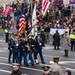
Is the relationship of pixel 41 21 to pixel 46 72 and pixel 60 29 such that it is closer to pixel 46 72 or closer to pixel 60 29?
pixel 60 29

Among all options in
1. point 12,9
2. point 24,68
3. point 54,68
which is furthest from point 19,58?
point 12,9

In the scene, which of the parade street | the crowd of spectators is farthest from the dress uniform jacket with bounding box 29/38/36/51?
the crowd of spectators

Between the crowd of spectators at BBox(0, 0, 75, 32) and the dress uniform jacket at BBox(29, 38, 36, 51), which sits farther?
the crowd of spectators at BBox(0, 0, 75, 32)

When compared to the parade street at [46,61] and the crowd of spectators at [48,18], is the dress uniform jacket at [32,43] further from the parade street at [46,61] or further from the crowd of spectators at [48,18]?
the crowd of spectators at [48,18]

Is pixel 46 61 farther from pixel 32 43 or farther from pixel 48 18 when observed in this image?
pixel 48 18

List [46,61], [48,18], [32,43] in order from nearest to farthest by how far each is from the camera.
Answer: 1. [32,43]
2. [46,61]
3. [48,18]

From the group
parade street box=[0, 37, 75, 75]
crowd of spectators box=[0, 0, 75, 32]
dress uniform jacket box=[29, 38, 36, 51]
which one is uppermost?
crowd of spectators box=[0, 0, 75, 32]

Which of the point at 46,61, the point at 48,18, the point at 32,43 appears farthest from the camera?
the point at 48,18

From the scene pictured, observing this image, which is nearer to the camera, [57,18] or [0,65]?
[0,65]

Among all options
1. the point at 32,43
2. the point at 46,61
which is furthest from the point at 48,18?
the point at 32,43

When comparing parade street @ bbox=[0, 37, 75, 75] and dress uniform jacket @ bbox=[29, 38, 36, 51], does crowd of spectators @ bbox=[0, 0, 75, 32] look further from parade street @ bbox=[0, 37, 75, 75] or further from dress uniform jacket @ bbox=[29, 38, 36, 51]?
dress uniform jacket @ bbox=[29, 38, 36, 51]

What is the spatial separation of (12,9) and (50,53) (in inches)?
686

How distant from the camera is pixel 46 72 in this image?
1314 centimetres

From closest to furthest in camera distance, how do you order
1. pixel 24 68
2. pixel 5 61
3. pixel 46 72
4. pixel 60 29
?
1. pixel 46 72
2. pixel 24 68
3. pixel 5 61
4. pixel 60 29
